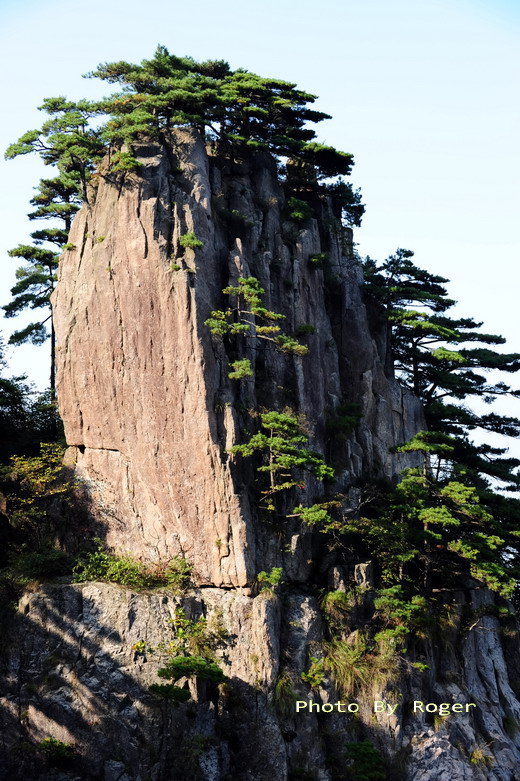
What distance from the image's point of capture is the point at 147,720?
30.9m

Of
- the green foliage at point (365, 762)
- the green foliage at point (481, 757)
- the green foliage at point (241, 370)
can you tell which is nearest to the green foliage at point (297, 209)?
the green foliage at point (241, 370)

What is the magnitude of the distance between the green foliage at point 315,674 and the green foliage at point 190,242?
14981 mm

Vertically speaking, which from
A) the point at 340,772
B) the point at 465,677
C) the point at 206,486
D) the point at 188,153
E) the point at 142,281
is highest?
the point at 188,153

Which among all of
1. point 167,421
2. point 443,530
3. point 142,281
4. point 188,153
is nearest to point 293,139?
point 188,153

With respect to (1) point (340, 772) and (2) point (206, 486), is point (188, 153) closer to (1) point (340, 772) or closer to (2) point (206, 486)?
(2) point (206, 486)

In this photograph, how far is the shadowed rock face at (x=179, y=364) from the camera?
112 feet

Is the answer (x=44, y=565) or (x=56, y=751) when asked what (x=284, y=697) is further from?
(x=44, y=565)

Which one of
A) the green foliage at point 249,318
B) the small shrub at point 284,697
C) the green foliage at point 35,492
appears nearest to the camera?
the small shrub at point 284,697

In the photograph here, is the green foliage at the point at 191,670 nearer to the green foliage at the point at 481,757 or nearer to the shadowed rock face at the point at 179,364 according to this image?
the shadowed rock face at the point at 179,364

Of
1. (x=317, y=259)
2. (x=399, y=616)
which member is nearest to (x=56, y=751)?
(x=399, y=616)

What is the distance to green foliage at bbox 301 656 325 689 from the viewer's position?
33.0 m

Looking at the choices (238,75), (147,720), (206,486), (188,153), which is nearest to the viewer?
(147,720)

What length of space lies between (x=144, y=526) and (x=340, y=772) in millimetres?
10584

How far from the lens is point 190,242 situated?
35.5 m
